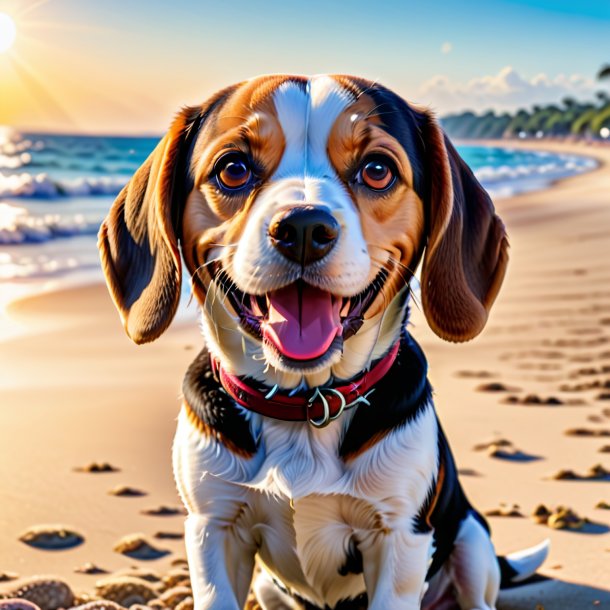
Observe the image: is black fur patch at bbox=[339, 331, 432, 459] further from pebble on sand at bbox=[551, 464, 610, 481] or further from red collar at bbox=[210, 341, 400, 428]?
pebble on sand at bbox=[551, 464, 610, 481]

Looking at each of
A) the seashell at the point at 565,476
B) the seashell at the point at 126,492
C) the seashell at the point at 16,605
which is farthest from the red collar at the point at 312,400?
the seashell at the point at 565,476

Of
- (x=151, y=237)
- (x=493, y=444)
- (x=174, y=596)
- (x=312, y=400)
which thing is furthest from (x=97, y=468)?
(x=312, y=400)

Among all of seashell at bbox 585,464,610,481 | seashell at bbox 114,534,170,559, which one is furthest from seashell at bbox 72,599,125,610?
seashell at bbox 585,464,610,481

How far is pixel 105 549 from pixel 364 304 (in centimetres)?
206

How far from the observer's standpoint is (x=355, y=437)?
9.98 feet

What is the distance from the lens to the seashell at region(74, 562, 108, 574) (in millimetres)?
4305

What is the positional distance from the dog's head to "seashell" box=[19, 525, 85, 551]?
1575mm

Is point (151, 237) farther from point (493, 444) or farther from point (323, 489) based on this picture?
point (493, 444)

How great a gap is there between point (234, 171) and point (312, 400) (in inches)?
27.0

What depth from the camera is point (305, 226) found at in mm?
2697

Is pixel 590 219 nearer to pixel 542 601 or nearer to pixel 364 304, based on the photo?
pixel 542 601

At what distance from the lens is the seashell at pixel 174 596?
396 centimetres

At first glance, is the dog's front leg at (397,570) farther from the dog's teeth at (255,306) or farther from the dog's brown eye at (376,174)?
the dog's brown eye at (376,174)

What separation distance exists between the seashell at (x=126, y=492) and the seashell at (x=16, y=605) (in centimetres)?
129
